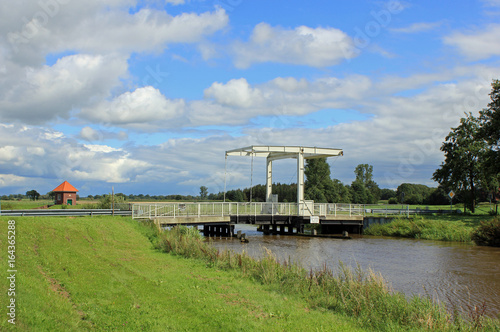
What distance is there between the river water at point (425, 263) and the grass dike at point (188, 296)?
5.89 ft

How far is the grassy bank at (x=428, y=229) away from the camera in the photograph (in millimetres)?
32219

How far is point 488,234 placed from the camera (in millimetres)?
28641

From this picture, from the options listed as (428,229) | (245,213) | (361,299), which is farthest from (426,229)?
(361,299)

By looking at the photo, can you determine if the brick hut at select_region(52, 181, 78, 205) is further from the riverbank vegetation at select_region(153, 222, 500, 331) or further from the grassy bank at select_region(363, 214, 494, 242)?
the riverbank vegetation at select_region(153, 222, 500, 331)

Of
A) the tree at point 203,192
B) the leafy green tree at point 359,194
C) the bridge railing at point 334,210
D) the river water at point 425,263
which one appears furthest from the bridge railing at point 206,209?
the leafy green tree at point 359,194

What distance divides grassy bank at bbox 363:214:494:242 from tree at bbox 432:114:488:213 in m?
11.4

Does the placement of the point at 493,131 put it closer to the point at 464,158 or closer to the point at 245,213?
the point at 464,158

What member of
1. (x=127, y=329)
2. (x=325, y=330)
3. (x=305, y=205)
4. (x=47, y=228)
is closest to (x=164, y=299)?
(x=127, y=329)

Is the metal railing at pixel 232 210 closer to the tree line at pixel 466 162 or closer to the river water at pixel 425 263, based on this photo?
the river water at pixel 425 263

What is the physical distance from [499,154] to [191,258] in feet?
118

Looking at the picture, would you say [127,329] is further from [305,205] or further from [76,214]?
[305,205]

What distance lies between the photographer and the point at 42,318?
7.52 m

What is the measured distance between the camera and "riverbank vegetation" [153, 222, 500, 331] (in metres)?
8.81

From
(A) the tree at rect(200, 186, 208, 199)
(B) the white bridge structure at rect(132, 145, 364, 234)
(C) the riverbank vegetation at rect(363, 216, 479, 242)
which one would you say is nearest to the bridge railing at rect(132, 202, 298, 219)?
(B) the white bridge structure at rect(132, 145, 364, 234)
